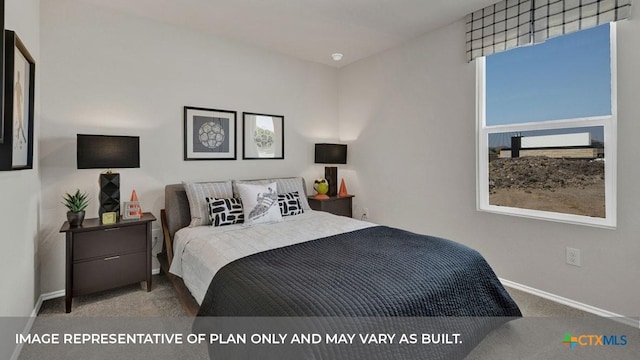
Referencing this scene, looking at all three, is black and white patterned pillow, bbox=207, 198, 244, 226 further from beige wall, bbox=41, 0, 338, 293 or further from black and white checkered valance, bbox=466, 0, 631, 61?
black and white checkered valance, bbox=466, 0, 631, 61

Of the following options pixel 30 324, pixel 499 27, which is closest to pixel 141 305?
pixel 30 324

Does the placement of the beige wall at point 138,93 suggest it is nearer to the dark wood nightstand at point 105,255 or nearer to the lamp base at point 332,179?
the dark wood nightstand at point 105,255

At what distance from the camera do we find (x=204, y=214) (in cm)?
291

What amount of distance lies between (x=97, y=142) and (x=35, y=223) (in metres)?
0.78

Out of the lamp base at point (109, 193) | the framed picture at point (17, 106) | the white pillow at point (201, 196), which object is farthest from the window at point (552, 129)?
the framed picture at point (17, 106)

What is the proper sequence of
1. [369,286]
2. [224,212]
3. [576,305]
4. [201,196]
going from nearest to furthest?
1. [369,286]
2. [576,305]
3. [224,212]
4. [201,196]

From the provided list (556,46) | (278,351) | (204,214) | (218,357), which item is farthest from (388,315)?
(556,46)

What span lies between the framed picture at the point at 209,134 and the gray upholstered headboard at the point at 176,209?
44cm

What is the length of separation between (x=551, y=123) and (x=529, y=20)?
0.88 m

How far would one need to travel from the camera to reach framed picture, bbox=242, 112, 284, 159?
3717mm

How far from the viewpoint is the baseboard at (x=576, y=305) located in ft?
7.29

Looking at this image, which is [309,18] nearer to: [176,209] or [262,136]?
[262,136]

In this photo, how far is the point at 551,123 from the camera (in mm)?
2596

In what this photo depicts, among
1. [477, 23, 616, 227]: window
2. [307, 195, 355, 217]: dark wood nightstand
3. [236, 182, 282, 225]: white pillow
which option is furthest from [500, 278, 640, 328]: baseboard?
[236, 182, 282, 225]: white pillow
